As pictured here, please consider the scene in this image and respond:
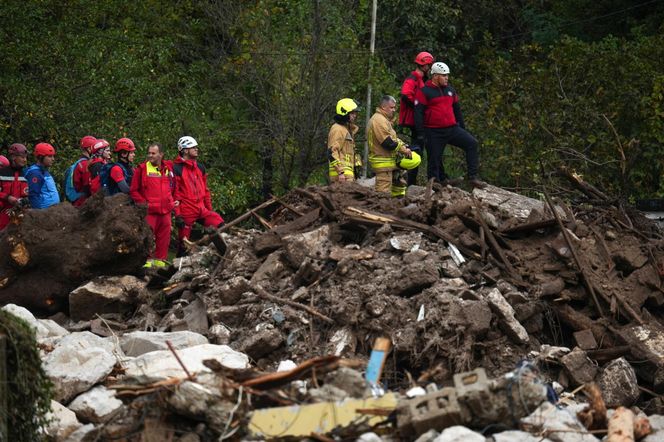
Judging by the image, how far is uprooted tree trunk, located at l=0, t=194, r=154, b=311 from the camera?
14992 mm

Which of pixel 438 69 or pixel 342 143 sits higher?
pixel 438 69

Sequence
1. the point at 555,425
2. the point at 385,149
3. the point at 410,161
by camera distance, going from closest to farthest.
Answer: the point at 555,425 < the point at 385,149 < the point at 410,161

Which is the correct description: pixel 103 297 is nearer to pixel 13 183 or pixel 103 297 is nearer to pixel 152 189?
pixel 152 189

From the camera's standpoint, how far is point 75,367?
11.4 metres

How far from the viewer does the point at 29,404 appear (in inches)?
385

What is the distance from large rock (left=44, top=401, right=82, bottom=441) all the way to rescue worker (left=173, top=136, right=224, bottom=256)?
613cm

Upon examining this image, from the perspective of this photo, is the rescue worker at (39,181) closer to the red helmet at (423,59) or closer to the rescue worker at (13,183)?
the rescue worker at (13,183)

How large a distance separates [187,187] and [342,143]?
82.5 inches

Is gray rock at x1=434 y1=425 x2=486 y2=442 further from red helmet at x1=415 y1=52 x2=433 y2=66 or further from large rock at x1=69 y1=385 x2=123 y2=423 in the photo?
red helmet at x1=415 y1=52 x2=433 y2=66

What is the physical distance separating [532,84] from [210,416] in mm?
18485

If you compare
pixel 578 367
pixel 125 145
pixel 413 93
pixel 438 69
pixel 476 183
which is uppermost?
pixel 438 69

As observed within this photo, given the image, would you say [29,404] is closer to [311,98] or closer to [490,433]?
[490,433]

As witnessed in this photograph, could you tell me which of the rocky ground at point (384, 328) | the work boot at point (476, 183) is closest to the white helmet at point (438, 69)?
the work boot at point (476, 183)

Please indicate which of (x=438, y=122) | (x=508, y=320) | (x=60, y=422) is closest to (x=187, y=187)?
(x=438, y=122)
